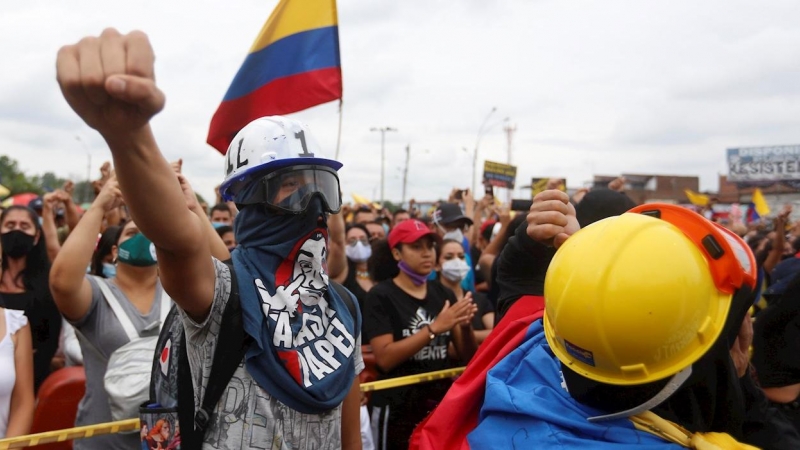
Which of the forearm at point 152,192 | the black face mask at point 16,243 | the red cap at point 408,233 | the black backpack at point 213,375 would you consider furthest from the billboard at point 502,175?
the forearm at point 152,192

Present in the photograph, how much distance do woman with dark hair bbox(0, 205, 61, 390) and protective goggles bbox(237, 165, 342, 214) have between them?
9.62ft

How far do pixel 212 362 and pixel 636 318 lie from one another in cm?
123

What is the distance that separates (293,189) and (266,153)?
15cm

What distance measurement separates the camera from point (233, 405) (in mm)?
1910

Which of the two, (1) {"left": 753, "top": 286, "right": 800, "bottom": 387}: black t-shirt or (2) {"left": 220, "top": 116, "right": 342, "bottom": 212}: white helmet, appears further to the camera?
(1) {"left": 753, "top": 286, "right": 800, "bottom": 387}: black t-shirt

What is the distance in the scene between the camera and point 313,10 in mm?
5324

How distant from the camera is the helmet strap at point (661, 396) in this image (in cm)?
137

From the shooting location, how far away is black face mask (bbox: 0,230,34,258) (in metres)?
4.49

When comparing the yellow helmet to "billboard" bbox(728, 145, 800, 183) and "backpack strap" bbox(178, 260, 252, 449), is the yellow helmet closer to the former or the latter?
"backpack strap" bbox(178, 260, 252, 449)

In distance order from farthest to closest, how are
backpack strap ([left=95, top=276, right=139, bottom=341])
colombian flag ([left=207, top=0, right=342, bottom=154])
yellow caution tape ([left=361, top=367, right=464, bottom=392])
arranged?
colombian flag ([left=207, top=0, right=342, bottom=154]) < yellow caution tape ([left=361, top=367, right=464, bottom=392]) < backpack strap ([left=95, top=276, right=139, bottom=341])

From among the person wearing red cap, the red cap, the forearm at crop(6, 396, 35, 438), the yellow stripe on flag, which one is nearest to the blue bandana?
the person wearing red cap

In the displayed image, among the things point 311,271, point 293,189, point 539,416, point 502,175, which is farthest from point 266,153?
point 502,175

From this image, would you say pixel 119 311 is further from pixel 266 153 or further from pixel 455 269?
pixel 455 269

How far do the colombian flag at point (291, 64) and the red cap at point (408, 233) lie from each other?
1.33m
